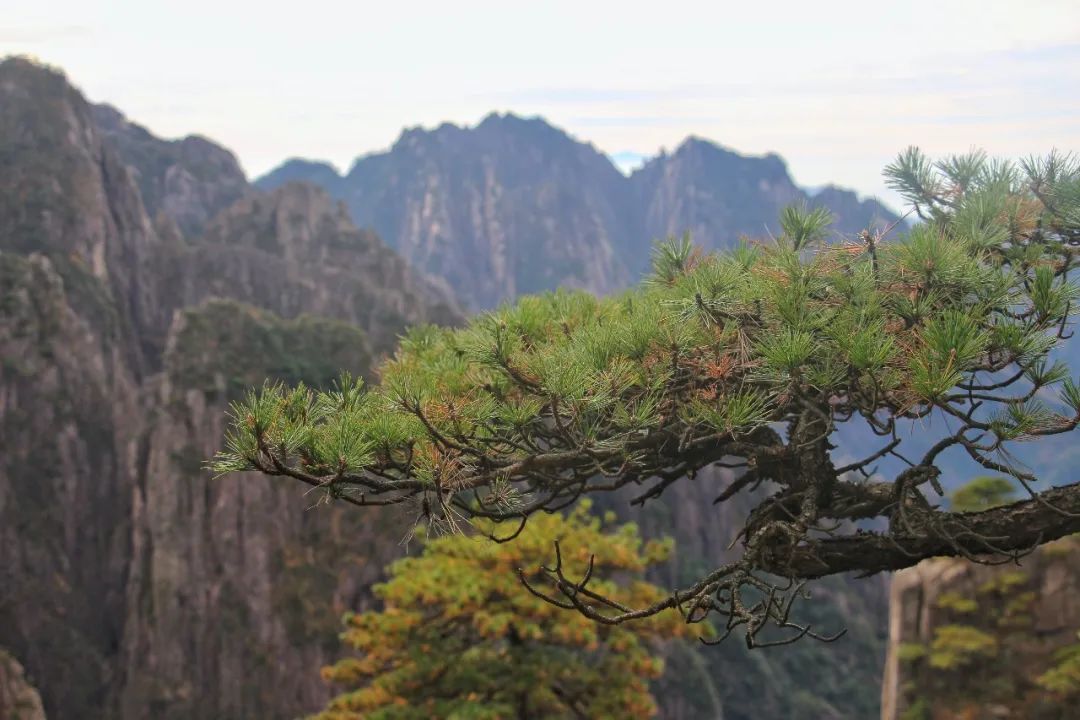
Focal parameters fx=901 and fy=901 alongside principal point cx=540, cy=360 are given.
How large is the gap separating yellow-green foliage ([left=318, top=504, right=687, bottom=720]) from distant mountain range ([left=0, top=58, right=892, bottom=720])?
825 centimetres

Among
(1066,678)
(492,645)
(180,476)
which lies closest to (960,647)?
(1066,678)

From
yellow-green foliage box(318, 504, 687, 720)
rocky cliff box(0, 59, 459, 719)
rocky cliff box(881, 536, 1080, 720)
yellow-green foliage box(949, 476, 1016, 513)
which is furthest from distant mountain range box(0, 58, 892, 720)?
yellow-green foliage box(318, 504, 687, 720)

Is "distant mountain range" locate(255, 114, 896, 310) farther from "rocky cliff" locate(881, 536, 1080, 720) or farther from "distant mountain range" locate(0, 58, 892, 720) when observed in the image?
"rocky cliff" locate(881, 536, 1080, 720)

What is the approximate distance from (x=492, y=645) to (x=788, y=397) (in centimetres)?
758

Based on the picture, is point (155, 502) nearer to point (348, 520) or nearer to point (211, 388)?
point (211, 388)

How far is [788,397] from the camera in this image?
4219mm

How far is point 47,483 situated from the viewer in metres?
45.5

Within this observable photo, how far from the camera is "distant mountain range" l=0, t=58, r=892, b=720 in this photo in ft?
131

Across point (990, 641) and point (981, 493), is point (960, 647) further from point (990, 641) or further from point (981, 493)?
point (981, 493)

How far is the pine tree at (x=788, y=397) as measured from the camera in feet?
12.6

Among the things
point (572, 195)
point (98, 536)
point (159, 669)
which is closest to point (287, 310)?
point (98, 536)

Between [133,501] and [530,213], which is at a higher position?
[530,213]

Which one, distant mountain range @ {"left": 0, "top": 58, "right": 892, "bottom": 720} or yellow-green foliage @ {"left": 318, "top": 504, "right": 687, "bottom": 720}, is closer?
yellow-green foliage @ {"left": 318, "top": 504, "right": 687, "bottom": 720}

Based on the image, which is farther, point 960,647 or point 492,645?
point 960,647
